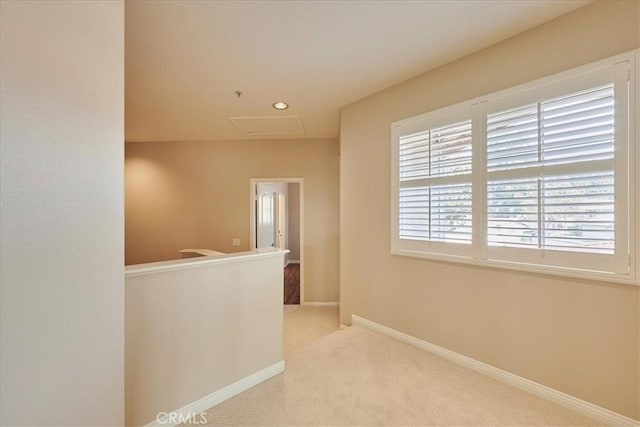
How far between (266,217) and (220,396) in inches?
141

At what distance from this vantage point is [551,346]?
1.76 metres

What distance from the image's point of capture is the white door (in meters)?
4.60

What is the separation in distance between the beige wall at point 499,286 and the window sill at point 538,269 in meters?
0.05

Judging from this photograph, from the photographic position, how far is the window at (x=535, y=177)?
153cm

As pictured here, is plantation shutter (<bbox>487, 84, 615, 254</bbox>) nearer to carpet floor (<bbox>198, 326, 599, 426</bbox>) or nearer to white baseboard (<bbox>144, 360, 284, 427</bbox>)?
carpet floor (<bbox>198, 326, 599, 426</bbox>)

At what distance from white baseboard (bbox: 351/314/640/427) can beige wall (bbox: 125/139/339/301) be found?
1.90 m

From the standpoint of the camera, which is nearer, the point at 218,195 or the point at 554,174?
the point at 554,174

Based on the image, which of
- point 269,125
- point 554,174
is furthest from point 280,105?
point 554,174

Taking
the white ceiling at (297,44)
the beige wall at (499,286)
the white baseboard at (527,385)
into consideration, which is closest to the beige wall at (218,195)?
the beige wall at (499,286)

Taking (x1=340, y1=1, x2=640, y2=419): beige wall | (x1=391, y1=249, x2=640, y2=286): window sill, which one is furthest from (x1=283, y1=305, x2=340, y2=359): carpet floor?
(x1=391, y1=249, x2=640, y2=286): window sill

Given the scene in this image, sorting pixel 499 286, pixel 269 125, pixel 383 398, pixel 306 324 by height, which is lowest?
pixel 306 324

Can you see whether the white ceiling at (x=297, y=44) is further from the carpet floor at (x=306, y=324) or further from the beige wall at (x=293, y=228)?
the beige wall at (x=293, y=228)

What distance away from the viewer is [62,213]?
100 cm

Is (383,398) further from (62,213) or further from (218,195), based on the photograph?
(218,195)
